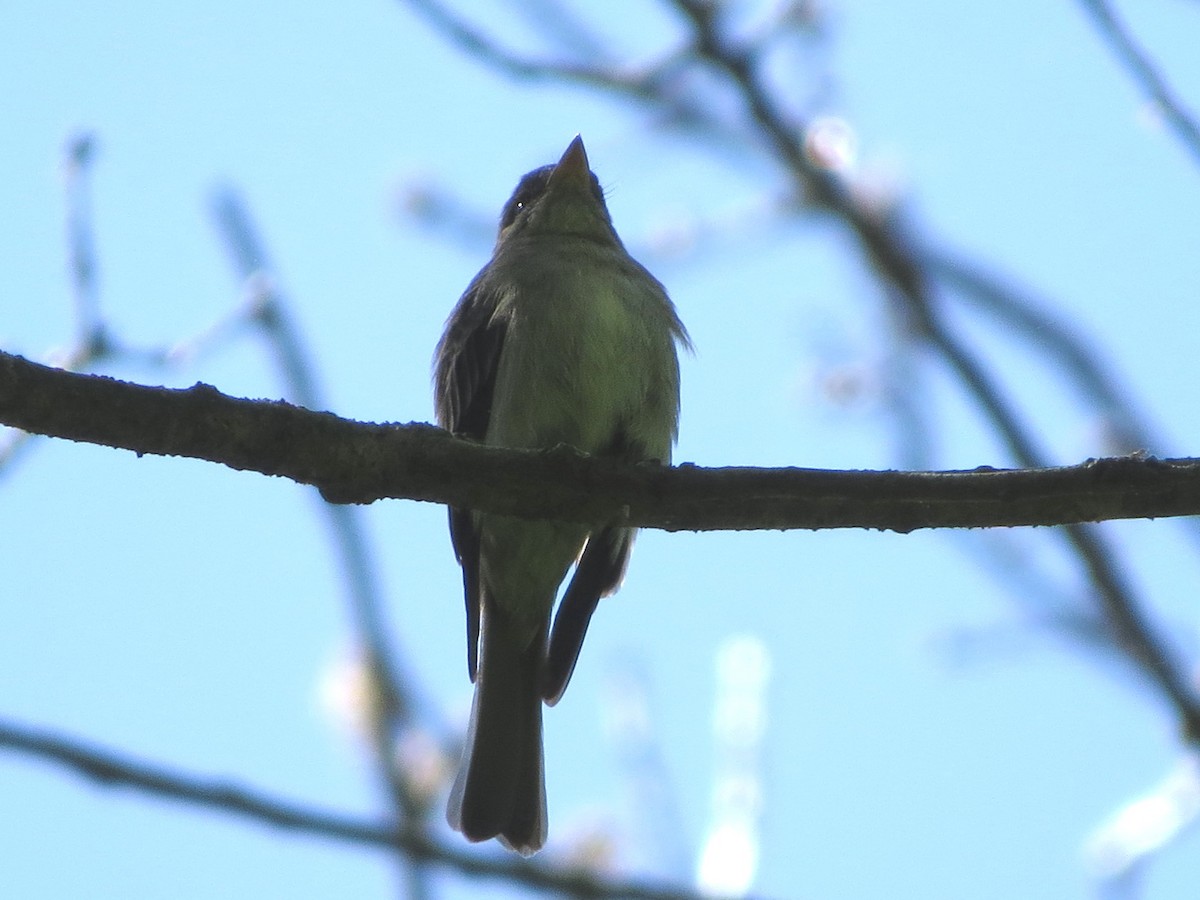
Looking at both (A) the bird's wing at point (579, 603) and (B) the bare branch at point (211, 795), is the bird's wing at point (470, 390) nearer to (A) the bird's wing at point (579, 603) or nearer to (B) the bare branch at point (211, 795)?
(A) the bird's wing at point (579, 603)

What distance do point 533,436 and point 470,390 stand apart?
0.42 metres

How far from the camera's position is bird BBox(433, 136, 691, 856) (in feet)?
17.0

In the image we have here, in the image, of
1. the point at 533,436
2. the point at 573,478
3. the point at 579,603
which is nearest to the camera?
the point at 573,478

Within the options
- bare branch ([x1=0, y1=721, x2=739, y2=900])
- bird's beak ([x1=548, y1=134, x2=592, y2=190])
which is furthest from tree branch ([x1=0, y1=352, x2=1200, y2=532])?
bird's beak ([x1=548, y1=134, x2=592, y2=190])

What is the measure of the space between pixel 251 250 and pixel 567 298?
1.44 metres

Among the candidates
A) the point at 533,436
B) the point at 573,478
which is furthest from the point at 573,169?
the point at 573,478

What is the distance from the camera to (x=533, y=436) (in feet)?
16.9

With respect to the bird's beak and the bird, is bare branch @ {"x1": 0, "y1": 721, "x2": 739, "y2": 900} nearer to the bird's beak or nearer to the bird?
the bird

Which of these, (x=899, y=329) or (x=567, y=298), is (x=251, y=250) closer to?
(x=567, y=298)

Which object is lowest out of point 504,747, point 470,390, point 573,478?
point 504,747

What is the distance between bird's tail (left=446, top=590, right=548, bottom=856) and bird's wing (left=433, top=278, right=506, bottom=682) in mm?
65

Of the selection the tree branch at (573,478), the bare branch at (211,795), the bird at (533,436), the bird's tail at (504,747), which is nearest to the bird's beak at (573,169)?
the bird at (533,436)

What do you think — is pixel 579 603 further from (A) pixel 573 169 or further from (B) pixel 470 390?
(A) pixel 573 169

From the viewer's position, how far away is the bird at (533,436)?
520cm
